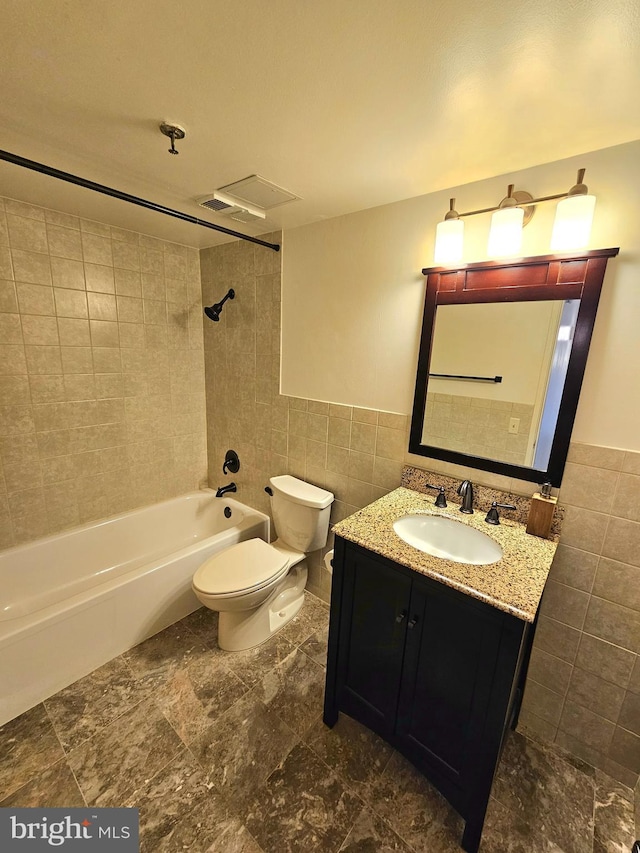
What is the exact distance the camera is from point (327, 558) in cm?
165

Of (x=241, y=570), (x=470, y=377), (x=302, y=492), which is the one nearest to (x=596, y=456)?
(x=470, y=377)

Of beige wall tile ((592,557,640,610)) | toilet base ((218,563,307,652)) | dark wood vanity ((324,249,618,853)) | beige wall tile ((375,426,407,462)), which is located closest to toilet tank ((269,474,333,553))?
toilet base ((218,563,307,652))

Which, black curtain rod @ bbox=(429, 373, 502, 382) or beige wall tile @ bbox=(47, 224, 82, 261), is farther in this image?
beige wall tile @ bbox=(47, 224, 82, 261)

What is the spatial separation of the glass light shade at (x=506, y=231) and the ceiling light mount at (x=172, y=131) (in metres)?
1.09

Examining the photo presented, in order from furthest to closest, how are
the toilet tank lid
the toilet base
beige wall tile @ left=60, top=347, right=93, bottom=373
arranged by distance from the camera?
beige wall tile @ left=60, top=347, right=93, bottom=373 → the toilet tank lid → the toilet base

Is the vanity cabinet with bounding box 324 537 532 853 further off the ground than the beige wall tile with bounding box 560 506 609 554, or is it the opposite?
the beige wall tile with bounding box 560 506 609 554

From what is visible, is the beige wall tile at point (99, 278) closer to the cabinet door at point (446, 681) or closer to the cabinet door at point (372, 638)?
the cabinet door at point (372, 638)

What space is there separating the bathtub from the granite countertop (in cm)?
117

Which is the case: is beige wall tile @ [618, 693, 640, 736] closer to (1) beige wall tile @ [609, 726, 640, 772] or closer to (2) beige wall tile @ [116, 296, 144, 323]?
(1) beige wall tile @ [609, 726, 640, 772]

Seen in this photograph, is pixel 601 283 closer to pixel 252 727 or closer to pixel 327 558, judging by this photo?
pixel 327 558

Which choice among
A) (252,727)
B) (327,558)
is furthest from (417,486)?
(252,727)

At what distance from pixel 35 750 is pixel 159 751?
0.47m
